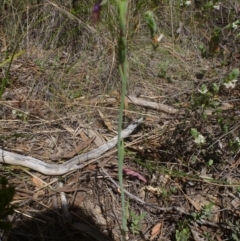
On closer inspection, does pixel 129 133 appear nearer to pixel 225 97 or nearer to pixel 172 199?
pixel 172 199

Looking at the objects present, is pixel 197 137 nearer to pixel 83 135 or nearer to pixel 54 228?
pixel 83 135

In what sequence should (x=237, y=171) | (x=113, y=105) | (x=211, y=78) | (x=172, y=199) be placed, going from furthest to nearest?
(x=211, y=78)
(x=113, y=105)
(x=237, y=171)
(x=172, y=199)

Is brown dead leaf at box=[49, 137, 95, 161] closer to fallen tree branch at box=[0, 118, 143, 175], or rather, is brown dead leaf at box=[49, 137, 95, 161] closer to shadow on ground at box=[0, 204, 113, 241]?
fallen tree branch at box=[0, 118, 143, 175]

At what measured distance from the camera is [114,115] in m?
2.27

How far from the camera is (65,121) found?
2.20 meters

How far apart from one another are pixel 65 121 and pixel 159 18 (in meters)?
1.15

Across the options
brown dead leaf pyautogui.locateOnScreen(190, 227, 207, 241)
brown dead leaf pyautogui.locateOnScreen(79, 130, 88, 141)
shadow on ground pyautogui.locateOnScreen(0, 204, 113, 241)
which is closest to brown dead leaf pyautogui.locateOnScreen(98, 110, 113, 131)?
brown dead leaf pyautogui.locateOnScreen(79, 130, 88, 141)

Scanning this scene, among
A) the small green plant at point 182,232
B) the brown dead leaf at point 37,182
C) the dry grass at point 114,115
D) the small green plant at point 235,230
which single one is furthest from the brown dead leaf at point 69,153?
the small green plant at point 235,230

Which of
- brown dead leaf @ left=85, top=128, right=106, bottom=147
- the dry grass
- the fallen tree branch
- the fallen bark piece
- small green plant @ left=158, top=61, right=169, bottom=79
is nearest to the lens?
the dry grass

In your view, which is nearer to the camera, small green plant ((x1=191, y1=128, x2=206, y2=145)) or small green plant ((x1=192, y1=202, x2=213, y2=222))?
small green plant ((x1=192, y1=202, x2=213, y2=222))

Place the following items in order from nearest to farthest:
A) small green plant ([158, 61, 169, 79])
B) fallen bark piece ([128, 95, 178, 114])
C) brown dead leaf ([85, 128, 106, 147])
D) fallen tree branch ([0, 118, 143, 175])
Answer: fallen tree branch ([0, 118, 143, 175]) → brown dead leaf ([85, 128, 106, 147]) → fallen bark piece ([128, 95, 178, 114]) → small green plant ([158, 61, 169, 79])

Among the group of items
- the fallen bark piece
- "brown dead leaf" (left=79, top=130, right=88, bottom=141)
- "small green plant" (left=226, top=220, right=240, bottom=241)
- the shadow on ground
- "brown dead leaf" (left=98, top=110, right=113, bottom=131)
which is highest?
the fallen bark piece

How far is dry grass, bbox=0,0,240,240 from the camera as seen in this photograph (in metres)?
1.78

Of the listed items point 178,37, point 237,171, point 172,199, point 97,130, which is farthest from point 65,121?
point 178,37
